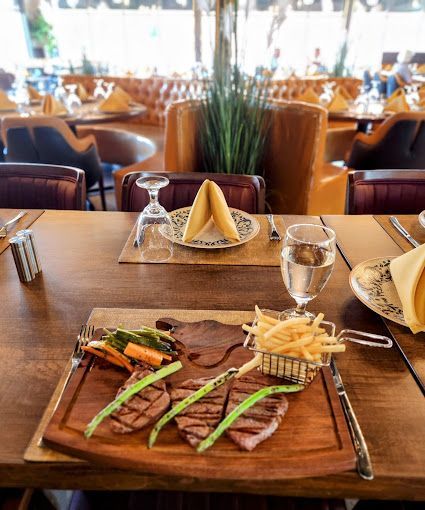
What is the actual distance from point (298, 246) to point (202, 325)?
0.22 metres

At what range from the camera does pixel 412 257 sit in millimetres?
789

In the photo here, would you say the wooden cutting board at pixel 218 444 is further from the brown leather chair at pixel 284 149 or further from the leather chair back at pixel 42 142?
the leather chair back at pixel 42 142

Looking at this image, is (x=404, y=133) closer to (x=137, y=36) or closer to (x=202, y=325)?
(x=202, y=325)

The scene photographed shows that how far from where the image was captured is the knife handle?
476mm

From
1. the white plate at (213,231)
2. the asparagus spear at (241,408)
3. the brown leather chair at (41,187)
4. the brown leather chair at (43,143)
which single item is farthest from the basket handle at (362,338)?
the brown leather chair at (43,143)

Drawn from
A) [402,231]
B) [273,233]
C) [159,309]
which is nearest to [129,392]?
[159,309]

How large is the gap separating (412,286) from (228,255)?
42cm

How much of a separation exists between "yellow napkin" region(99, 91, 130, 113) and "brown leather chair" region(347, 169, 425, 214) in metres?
2.40

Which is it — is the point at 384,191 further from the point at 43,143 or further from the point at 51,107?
the point at 51,107

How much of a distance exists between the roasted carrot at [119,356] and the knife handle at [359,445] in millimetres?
312

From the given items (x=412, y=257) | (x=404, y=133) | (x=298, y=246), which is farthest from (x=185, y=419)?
(x=404, y=133)

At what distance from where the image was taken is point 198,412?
1.71 feet

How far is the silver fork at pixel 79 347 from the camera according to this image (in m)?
0.60

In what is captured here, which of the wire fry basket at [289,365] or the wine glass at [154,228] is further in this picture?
the wine glass at [154,228]
